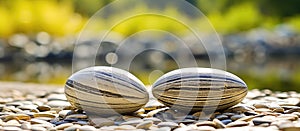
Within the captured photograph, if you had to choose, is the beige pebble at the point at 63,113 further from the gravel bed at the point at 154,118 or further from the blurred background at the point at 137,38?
the blurred background at the point at 137,38

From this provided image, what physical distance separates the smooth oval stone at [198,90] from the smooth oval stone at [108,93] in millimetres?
135

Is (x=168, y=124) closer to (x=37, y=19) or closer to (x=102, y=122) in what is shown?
(x=102, y=122)

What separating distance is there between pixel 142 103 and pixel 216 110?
449 mm

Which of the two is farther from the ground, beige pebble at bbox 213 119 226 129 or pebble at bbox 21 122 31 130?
pebble at bbox 21 122 31 130

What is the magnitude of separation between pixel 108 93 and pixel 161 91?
0.32m

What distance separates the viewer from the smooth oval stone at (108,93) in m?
3.20

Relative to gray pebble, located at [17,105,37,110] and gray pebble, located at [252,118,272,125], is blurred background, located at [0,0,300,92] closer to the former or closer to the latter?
gray pebble, located at [17,105,37,110]

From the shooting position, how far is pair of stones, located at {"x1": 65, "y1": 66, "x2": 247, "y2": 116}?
3.21 meters

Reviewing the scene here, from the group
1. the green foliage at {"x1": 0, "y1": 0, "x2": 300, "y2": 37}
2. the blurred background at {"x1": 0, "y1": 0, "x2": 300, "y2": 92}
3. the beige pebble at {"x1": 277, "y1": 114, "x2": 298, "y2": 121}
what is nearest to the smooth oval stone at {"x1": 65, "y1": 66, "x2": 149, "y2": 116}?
the beige pebble at {"x1": 277, "y1": 114, "x2": 298, "y2": 121}

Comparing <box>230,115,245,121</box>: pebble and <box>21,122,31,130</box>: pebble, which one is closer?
<box>21,122,31,130</box>: pebble

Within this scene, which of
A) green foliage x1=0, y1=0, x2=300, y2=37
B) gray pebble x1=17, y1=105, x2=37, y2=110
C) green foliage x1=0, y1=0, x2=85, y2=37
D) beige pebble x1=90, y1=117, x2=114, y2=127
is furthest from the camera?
green foliage x1=0, y1=0, x2=300, y2=37

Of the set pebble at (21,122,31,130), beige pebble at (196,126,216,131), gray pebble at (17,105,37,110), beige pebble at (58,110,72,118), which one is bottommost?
beige pebble at (196,126,216,131)

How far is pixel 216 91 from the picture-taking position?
10.7ft

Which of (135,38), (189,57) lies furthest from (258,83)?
(135,38)
